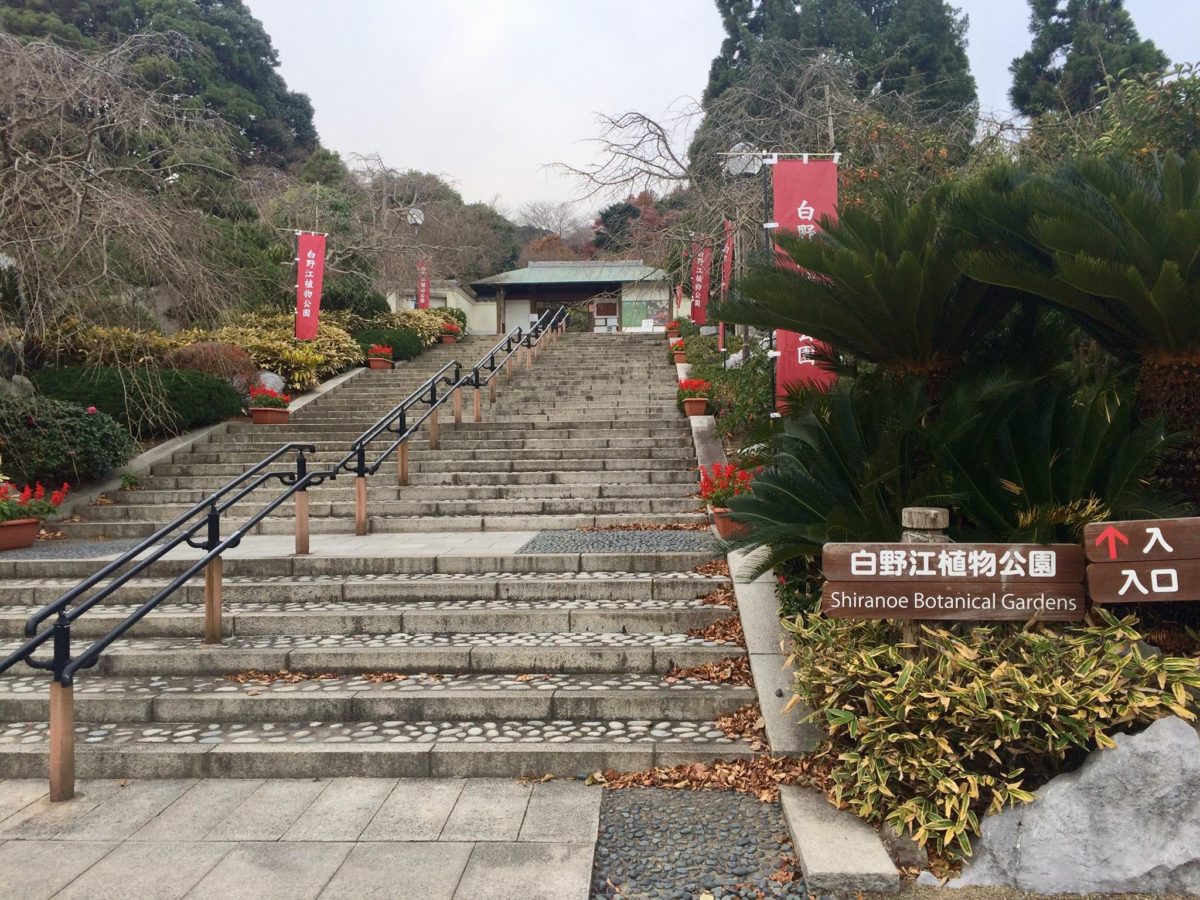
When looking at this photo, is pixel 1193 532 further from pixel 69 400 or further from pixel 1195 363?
pixel 69 400

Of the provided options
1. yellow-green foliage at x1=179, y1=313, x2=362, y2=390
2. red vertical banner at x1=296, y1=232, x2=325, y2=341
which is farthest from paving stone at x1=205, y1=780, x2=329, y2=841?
red vertical banner at x1=296, y1=232, x2=325, y2=341

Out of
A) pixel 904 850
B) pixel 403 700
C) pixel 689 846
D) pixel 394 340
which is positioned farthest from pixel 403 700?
pixel 394 340

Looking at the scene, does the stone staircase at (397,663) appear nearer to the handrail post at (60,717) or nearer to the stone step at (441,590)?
the stone step at (441,590)

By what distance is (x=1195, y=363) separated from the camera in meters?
3.89

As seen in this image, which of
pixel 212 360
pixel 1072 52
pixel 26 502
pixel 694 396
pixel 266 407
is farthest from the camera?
pixel 1072 52

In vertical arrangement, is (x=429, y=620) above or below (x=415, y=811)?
above

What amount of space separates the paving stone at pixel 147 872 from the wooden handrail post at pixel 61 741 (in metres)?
0.64

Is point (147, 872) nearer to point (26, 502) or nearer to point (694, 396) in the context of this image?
point (26, 502)

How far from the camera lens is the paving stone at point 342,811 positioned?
3.46 metres

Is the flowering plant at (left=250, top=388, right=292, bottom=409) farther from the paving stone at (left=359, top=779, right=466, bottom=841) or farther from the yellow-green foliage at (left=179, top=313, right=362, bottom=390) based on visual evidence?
the paving stone at (left=359, top=779, right=466, bottom=841)

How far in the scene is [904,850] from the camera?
10.4 ft

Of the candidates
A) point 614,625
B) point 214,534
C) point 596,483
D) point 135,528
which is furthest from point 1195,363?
point 135,528

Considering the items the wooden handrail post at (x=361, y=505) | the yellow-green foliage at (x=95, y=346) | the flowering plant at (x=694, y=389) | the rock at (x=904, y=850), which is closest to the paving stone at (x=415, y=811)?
the rock at (x=904, y=850)

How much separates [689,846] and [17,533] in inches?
304
